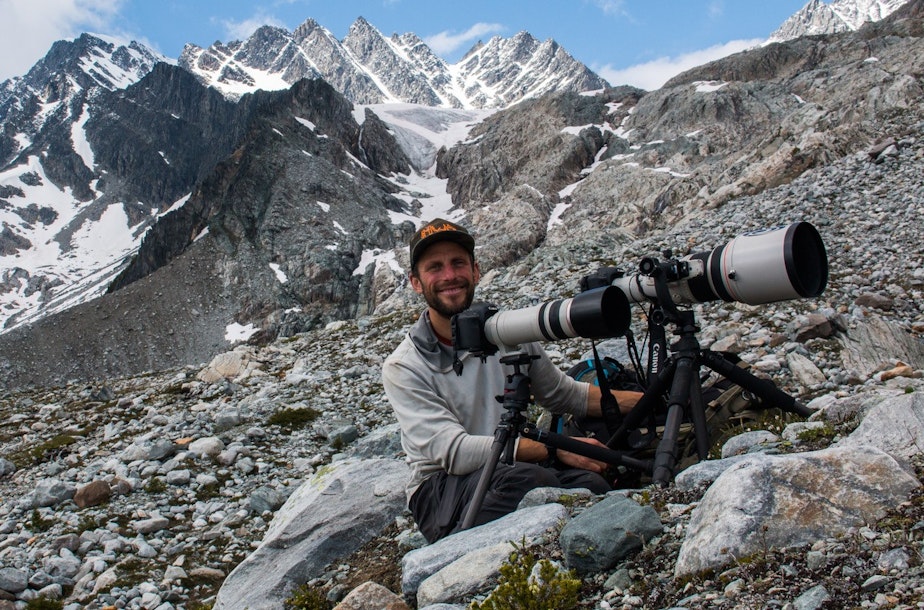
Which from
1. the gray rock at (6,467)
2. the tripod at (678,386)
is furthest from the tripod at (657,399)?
the gray rock at (6,467)

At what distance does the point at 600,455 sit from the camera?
13.9ft

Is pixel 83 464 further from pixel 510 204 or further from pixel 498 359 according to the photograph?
pixel 510 204

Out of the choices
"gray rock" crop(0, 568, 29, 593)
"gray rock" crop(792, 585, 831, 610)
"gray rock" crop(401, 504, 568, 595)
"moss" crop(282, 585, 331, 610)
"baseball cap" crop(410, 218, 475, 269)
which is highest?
"baseball cap" crop(410, 218, 475, 269)

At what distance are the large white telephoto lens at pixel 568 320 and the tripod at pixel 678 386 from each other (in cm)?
47

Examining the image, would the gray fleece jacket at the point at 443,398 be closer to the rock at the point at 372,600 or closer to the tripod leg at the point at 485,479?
the tripod leg at the point at 485,479

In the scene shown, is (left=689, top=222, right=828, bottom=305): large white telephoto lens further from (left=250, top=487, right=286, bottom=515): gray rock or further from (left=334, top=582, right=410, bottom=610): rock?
(left=250, top=487, right=286, bottom=515): gray rock

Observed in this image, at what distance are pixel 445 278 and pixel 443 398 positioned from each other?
0.96 m

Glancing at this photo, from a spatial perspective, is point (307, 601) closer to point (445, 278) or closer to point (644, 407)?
point (445, 278)

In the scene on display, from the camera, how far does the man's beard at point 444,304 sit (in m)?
4.65

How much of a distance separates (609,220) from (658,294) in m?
69.1

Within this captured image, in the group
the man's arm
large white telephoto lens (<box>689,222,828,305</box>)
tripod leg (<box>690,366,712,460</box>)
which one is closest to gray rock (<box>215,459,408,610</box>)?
the man's arm

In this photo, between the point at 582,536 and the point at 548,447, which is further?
the point at 548,447

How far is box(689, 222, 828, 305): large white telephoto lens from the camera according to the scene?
3623 millimetres

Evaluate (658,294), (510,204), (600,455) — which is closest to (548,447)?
(600,455)
